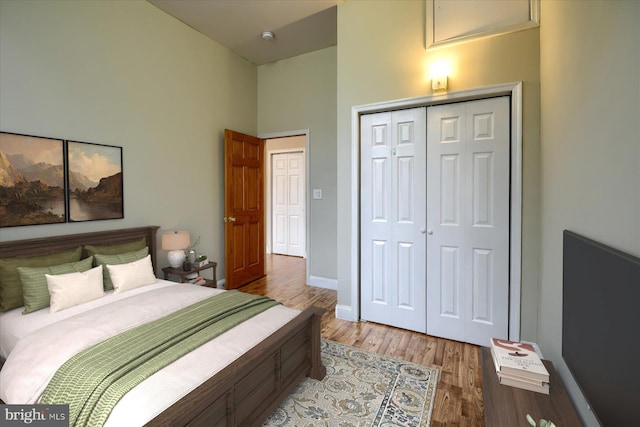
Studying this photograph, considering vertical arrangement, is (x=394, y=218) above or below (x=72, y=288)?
above

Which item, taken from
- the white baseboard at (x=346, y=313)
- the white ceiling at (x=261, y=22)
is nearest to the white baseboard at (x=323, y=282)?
the white baseboard at (x=346, y=313)

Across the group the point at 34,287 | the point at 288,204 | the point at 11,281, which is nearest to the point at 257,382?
the point at 34,287

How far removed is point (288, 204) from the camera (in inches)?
263

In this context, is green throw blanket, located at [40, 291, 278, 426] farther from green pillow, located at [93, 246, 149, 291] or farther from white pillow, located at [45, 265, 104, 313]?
green pillow, located at [93, 246, 149, 291]

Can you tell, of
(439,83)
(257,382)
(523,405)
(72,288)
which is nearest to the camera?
(523,405)

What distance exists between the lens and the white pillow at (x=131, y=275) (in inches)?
94.9

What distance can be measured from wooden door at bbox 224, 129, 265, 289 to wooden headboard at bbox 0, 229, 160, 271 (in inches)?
40.7

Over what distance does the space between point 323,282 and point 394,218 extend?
1.83 meters

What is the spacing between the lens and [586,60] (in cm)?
135

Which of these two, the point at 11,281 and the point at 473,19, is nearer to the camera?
the point at 11,281

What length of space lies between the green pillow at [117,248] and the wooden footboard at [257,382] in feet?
5.95

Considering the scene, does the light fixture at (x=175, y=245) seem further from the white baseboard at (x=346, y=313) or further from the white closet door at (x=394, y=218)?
the white closet door at (x=394, y=218)

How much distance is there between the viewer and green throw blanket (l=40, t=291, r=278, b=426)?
123 centimetres

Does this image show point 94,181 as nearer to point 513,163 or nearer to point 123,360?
point 123,360
